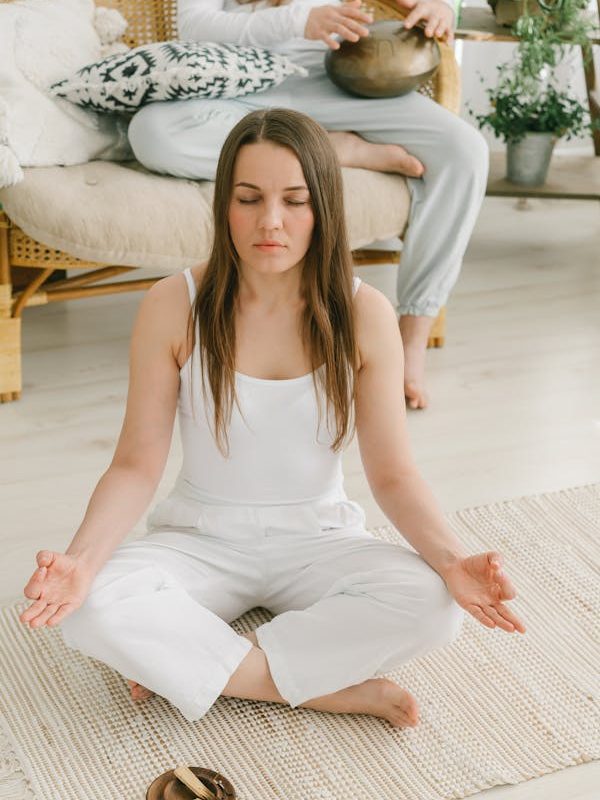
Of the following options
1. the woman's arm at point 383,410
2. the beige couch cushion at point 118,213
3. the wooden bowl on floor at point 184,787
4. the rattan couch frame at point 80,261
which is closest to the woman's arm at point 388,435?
the woman's arm at point 383,410

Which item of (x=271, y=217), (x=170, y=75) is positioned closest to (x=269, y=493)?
(x=271, y=217)

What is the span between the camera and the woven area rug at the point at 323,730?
147 centimetres

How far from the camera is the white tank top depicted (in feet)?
5.34

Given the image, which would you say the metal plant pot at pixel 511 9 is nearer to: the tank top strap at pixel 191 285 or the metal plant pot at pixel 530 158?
the metal plant pot at pixel 530 158

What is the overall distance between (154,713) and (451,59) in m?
1.72

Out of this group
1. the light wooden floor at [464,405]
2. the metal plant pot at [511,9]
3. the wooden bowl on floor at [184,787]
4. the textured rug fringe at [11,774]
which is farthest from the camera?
the metal plant pot at [511,9]

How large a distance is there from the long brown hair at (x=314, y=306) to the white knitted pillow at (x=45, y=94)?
86cm

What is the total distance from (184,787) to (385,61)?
5.48 feet

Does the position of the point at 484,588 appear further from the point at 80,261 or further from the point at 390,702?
the point at 80,261

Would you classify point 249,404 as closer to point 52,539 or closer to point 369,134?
point 52,539

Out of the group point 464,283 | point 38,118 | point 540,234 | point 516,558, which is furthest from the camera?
point 540,234

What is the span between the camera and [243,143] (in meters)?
1.52

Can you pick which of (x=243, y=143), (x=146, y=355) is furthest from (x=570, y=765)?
(x=243, y=143)

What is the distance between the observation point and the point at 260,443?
1640 mm
